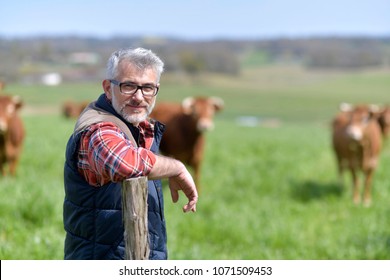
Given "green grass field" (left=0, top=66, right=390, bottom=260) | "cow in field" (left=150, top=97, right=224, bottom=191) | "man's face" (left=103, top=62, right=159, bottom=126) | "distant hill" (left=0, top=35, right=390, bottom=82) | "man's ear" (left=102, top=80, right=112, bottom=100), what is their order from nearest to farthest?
"man's face" (left=103, top=62, right=159, bottom=126) < "man's ear" (left=102, top=80, right=112, bottom=100) < "green grass field" (left=0, top=66, right=390, bottom=260) < "cow in field" (left=150, top=97, right=224, bottom=191) < "distant hill" (left=0, top=35, right=390, bottom=82)

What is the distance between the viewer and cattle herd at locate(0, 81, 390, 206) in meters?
10.5

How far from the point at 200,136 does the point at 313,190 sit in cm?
244

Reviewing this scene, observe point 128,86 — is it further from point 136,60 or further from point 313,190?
point 313,190

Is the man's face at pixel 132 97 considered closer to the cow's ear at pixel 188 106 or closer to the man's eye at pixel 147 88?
the man's eye at pixel 147 88

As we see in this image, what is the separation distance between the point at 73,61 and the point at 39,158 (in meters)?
39.3

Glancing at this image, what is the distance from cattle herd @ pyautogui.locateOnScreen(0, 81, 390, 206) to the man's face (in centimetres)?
778

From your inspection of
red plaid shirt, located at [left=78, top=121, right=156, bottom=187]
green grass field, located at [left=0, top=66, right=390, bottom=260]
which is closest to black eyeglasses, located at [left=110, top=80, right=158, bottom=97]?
red plaid shirt, located at [left=78, top=121, right=156, bottom=187]

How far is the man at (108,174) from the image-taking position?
278 centimetres

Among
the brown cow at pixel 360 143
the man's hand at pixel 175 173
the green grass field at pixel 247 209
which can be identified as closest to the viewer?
the man's hand at pixel 175 173

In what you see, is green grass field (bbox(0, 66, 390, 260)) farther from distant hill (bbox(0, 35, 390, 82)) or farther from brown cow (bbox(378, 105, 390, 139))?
distant hill (bbox(0, 35, 390, 82))

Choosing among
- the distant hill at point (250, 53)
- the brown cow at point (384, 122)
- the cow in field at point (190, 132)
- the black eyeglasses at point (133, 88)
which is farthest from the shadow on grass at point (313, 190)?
the distant hill at point (250, 53)

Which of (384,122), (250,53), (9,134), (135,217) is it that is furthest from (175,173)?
(250,53)

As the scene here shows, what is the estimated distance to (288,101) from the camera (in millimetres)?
80125
